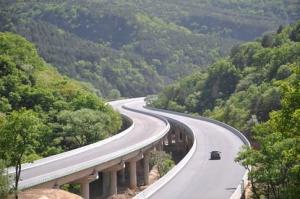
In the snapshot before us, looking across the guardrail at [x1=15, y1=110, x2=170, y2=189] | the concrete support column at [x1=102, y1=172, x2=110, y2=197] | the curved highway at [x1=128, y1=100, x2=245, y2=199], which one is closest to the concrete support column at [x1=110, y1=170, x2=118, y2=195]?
the concrete support column at [x1=102, y1=172, x2=110, y2=197]

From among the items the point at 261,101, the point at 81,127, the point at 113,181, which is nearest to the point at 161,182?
the point at 113,181

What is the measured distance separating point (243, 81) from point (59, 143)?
48.5m

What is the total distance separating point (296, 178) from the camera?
32.2 meters

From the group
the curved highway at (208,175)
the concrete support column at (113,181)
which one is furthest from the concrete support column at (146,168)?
the concrete support column at (113,181)

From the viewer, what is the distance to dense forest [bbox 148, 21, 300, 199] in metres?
32.2

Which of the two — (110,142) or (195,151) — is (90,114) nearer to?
(110,142)

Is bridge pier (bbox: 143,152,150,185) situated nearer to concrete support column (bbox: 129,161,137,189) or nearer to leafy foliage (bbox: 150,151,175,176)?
leafy foliage (bbox: 150,151,175,176)

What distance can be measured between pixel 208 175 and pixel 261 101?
126 feet

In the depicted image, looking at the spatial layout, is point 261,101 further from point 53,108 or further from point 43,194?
point 43,194

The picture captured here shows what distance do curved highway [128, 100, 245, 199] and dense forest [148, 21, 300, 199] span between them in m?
2.37

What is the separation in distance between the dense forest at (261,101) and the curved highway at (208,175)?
A: 7.76 ft

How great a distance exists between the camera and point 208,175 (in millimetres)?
45594

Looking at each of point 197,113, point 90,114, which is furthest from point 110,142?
point 197,113

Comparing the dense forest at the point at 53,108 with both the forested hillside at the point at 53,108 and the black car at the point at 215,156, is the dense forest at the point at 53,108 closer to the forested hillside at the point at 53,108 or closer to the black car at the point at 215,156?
the forested hillside at the point at 53,108
